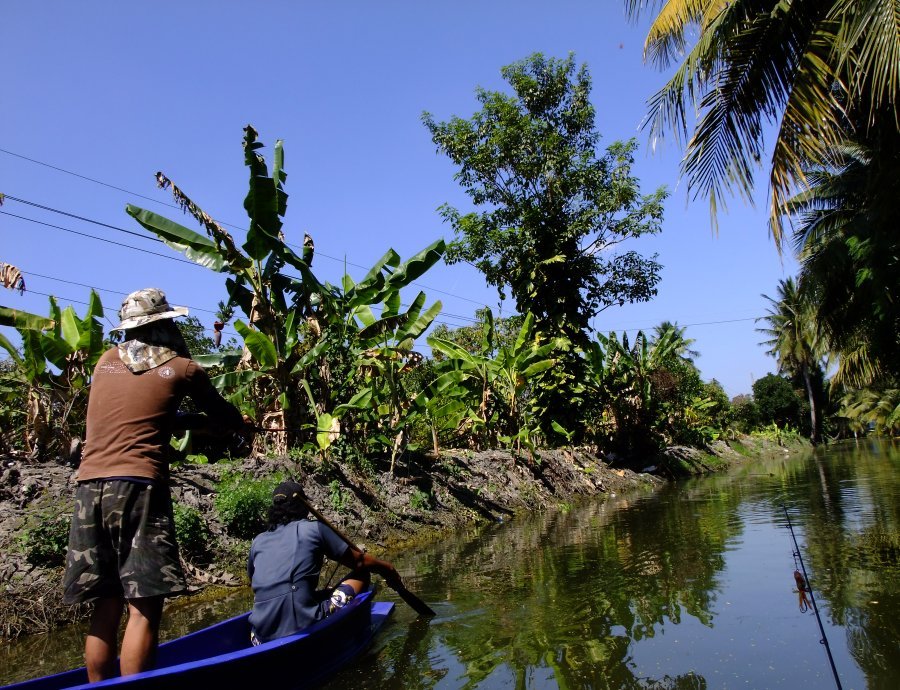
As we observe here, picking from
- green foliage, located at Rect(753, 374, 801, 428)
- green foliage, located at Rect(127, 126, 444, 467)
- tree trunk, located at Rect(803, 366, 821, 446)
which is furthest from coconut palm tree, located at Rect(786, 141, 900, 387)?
green foliage, located at Rect(753, 374, 801, 428)

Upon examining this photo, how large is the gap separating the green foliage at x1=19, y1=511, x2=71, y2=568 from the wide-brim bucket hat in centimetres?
402

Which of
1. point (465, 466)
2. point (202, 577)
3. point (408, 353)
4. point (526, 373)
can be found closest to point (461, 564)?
point (202, 577)

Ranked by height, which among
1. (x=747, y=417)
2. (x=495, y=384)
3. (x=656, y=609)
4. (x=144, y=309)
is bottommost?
(x=656, y=609)

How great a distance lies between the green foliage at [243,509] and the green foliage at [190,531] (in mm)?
310

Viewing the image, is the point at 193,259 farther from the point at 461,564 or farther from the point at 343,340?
the point at 461,564

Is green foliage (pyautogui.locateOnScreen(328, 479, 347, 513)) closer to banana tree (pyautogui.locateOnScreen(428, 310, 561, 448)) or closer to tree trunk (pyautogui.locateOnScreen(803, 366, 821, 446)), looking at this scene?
banana tree (pyautogui.locateOnScreen(428, 310, 561, 448))

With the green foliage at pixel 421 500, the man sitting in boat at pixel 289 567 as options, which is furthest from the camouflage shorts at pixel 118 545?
the green foliage at pixel 421 500

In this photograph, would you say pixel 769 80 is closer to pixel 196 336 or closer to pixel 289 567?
pixel 289 567

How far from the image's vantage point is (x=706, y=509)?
456 inches

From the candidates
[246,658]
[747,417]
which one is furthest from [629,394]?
[747,417]

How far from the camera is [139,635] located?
321cm

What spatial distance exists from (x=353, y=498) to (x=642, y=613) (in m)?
5.36

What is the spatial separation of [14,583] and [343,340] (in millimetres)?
5419

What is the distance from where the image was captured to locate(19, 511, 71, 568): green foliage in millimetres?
6387
